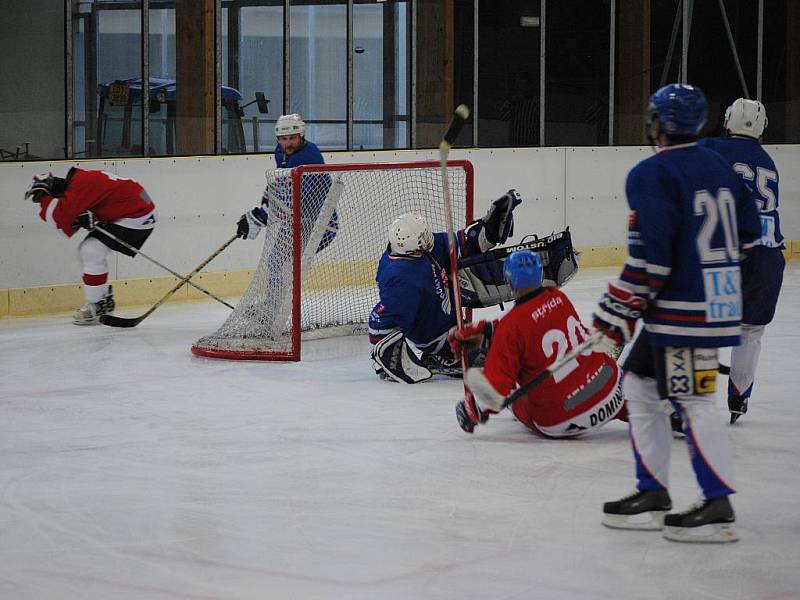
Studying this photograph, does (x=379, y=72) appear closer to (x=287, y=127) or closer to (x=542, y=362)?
(x=287, y=127)

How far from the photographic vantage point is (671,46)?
11.3 meters

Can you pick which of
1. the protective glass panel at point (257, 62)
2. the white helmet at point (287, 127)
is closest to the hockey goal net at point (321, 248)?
the white helmet at point (287, 127)

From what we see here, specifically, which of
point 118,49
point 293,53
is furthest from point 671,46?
point 118,49

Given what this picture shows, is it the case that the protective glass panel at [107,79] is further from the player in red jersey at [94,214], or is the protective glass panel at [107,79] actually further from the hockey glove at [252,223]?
the hockey glove at [252,223]

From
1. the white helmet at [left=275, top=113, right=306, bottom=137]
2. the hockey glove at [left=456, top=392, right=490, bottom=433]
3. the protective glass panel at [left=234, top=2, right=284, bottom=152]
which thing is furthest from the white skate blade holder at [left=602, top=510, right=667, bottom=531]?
the protective glass panel at [left=234, top=2, right=284, bottom=152]

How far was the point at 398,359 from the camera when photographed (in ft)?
17.5

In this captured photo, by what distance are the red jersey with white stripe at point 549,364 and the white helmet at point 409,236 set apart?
1.24 meters

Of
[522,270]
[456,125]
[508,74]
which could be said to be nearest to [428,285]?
[522,270]

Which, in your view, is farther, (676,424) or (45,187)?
(45,187)

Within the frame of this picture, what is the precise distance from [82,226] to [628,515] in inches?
177

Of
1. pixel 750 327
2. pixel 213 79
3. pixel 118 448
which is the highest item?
pixel 213 79

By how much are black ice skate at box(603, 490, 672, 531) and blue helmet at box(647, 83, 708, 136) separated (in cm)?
91

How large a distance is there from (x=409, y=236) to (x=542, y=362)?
1417 mm

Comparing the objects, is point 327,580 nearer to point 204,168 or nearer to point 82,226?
point 82,226
